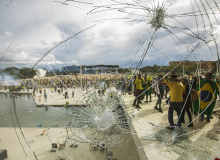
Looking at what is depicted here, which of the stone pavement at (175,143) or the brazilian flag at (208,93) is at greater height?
the brazilian flag at (208,93)

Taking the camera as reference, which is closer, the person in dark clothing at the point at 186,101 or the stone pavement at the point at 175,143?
the stone pavement at the point at 175,143

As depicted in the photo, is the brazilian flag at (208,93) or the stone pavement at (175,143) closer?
the stone pavement at (175,143)

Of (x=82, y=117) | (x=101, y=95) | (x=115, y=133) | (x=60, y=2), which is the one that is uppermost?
(x=60, y=2)

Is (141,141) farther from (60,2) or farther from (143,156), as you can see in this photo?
(60,2)

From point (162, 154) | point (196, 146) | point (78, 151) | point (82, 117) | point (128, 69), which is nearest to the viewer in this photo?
point (162, 154)

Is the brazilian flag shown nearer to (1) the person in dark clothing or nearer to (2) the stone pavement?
(1) the person in dark clothing

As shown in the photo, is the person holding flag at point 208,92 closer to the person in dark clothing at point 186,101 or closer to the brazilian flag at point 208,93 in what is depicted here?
the brazilian flag at point 208,93

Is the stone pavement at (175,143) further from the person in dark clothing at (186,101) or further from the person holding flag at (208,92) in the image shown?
the person holding flag at (208,92)

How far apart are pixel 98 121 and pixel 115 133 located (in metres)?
0.58

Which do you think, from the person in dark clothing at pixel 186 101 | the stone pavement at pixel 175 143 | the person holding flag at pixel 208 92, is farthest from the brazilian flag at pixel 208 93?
the stone pavement at pixel 175 143

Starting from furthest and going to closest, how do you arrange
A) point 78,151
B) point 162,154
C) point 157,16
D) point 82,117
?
1. point 78,151
2. point 82,117
3. point 157,16
4. point 162,154

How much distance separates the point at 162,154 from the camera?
1.92m

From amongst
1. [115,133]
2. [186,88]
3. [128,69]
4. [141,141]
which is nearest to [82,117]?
[115,133]

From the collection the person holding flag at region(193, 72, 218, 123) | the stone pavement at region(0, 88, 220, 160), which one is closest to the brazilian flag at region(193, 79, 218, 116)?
the person holding flag at region(193, 72, 218, 123)
